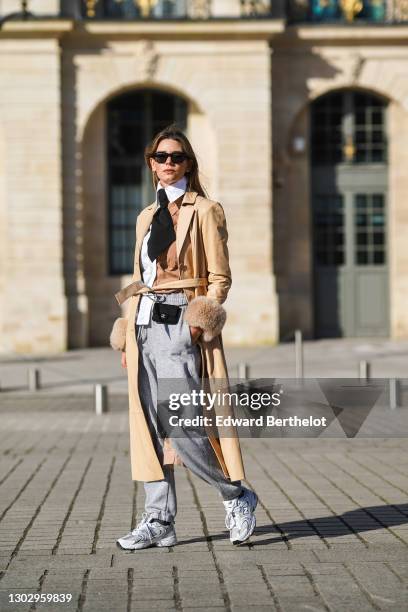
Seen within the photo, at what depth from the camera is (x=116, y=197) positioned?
28328mm

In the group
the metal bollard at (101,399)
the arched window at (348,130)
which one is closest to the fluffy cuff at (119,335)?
the metal bollard at (101,399)

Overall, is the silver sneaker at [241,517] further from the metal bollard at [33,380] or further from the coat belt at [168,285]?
the metal bollard at [33,380]

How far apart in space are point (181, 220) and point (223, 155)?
68.7ft

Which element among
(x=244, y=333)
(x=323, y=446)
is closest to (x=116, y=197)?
(x=244, y=333)

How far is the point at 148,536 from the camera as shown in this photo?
20.8 feet

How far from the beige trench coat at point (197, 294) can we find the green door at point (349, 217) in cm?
2244

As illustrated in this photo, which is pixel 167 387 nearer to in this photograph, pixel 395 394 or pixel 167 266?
pixel 167 266

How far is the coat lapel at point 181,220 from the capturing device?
20.8 feet

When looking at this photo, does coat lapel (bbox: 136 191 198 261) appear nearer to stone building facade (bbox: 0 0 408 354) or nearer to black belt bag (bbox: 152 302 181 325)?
black belt bag (bbox: 152 302 181 325)

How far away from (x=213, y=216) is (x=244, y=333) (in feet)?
66.5

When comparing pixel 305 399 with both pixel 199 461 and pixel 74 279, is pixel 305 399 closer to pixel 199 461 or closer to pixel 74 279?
pixel 199 461

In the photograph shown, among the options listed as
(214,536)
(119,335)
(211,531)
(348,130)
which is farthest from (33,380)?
(348,130)

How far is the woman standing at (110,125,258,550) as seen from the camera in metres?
6.23

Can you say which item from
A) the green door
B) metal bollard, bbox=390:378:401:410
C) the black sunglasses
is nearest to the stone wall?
the green door
